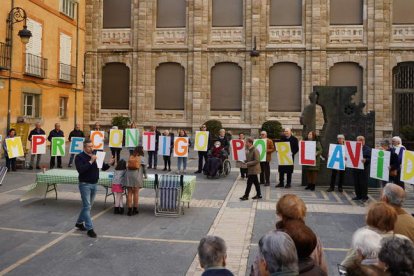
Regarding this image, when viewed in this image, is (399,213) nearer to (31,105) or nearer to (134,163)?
(134,163)

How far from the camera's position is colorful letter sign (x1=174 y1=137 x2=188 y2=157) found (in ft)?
53.1

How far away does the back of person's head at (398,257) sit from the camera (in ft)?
9.81

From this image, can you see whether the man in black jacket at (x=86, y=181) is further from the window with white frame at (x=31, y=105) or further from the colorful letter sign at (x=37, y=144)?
the window with white frame at (x=31, y=105)

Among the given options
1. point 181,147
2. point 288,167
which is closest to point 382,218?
point 288,167

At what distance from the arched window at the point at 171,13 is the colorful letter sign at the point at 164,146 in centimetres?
1377

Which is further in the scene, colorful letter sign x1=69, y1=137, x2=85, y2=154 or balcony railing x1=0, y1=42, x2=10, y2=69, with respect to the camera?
balcony railing x1=0, y1=42, x2=10, y2=69

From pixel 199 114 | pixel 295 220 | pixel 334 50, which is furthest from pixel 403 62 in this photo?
pixel 295 220

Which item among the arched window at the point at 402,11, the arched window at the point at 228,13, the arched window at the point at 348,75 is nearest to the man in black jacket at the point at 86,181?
the arched window at the point at 228,13

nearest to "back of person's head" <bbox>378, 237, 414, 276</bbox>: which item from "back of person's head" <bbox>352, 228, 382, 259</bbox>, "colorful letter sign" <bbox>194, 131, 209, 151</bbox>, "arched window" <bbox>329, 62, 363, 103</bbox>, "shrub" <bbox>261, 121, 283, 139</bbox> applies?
"back of person's head" <bbox>352, 228, 382, 259</bbox>

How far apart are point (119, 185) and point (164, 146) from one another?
Result: 713cm

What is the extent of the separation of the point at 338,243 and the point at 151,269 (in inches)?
137

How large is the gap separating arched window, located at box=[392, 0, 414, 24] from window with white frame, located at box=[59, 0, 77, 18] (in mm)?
20562

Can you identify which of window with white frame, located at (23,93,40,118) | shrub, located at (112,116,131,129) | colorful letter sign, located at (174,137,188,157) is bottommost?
colorful letter sign, located at (174,137,188,157)

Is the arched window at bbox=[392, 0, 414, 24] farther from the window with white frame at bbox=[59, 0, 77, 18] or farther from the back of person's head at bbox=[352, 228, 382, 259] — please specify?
the back of person's head at bbox=[352, 228, 382, 259]
